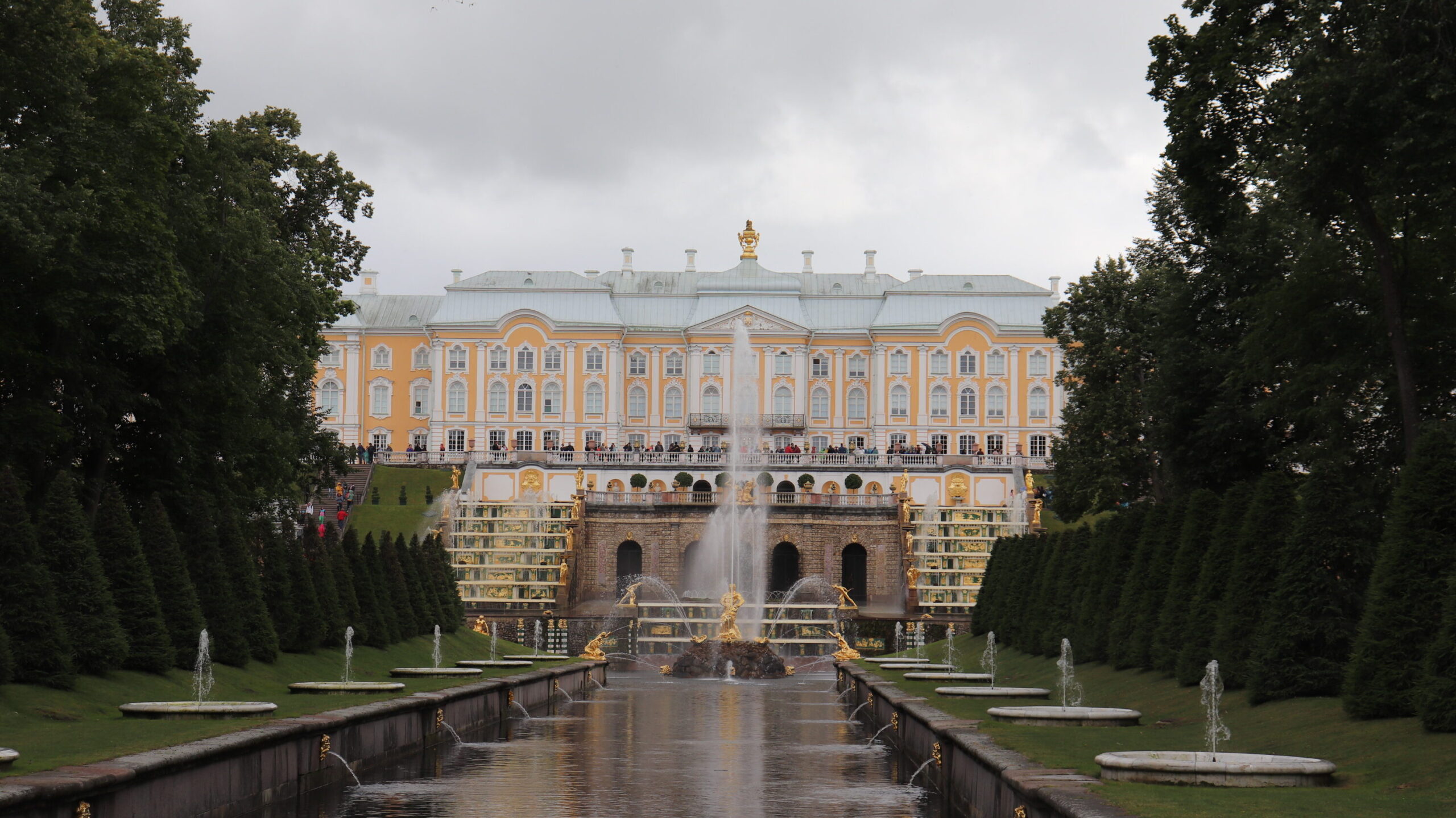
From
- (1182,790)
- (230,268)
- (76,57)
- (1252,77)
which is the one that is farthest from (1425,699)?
(230,268)

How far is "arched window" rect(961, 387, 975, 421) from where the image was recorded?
324 ft

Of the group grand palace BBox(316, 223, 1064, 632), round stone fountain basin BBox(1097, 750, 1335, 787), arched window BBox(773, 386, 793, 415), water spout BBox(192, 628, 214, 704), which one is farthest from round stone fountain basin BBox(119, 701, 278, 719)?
arched window BBox(773, 386, 793, 415)

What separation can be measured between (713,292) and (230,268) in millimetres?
73560

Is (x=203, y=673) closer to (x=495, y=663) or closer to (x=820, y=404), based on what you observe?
(x=495, y=663)

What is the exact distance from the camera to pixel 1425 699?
1188 centimetres

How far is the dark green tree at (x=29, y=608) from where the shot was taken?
1636 centimetres

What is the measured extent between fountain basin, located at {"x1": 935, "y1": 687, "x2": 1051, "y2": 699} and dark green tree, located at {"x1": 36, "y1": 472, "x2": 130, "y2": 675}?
9.65m

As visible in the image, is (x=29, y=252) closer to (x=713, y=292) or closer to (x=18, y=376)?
(x=18, y=376)

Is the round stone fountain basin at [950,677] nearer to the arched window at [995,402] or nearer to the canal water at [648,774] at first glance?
the canal water at [648,774]

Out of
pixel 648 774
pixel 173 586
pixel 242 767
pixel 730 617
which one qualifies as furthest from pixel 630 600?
pixel 242 767

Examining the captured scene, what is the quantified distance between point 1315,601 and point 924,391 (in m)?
83.1

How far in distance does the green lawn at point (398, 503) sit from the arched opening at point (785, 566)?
1420 cm

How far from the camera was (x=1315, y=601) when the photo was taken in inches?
642

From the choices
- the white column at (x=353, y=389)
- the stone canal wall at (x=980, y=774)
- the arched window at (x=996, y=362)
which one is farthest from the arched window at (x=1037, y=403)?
the stone canal wall at (x=980, y=774)
